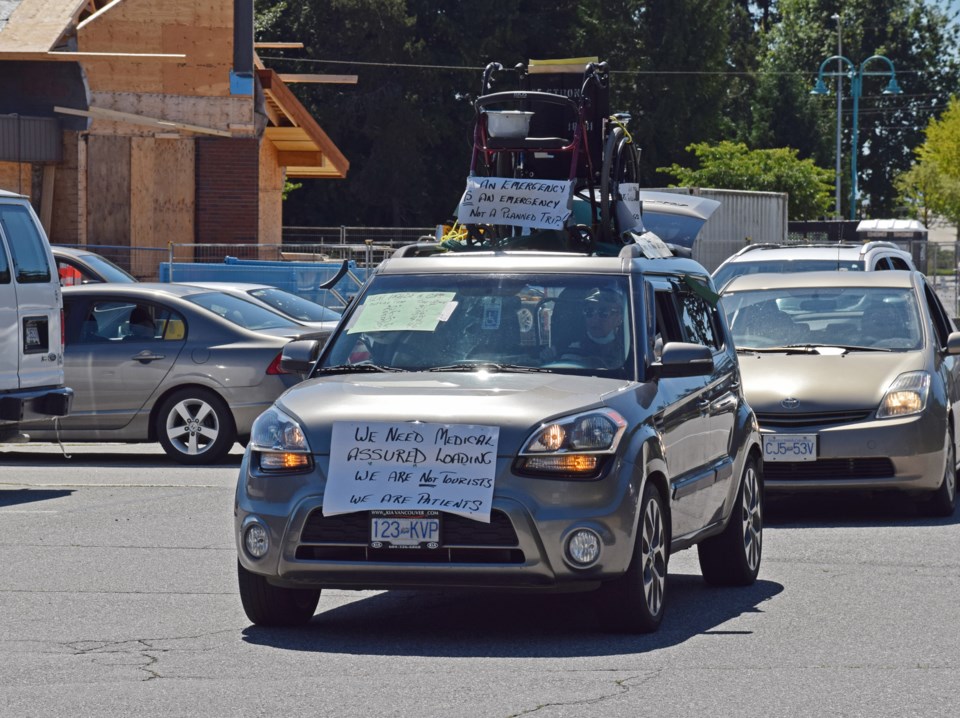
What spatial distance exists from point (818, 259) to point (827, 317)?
566cm

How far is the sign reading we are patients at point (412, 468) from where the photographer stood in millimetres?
7098

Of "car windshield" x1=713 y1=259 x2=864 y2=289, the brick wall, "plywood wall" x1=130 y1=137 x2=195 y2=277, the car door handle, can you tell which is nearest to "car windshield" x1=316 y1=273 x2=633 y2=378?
the car door handle

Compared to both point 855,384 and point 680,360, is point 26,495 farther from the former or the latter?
point 680,360

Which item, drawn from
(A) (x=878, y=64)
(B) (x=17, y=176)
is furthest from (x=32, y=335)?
(A) (x=878, y=64)

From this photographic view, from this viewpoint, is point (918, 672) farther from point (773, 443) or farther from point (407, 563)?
point (773, 443)

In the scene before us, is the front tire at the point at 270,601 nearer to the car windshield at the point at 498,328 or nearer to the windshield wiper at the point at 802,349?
the car windshield at the point at 498,328

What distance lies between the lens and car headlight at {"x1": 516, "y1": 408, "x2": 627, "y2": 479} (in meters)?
7.14

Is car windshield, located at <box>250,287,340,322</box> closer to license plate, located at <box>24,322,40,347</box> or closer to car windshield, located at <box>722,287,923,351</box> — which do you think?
license plate, located at <box>24,322,40,347</box>

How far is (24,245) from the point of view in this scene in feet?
44.3

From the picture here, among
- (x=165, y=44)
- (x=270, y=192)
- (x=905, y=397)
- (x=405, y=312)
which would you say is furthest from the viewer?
(x=270, y=192)

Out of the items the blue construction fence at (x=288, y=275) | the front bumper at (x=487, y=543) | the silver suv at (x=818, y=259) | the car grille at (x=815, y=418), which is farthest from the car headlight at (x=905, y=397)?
the blue construction fence at (x=288, y=275)

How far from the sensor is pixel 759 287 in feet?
43.7

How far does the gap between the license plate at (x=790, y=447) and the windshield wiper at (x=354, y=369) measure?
13.7ft

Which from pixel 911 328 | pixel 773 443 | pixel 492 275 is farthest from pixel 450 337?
pixel 911 328
